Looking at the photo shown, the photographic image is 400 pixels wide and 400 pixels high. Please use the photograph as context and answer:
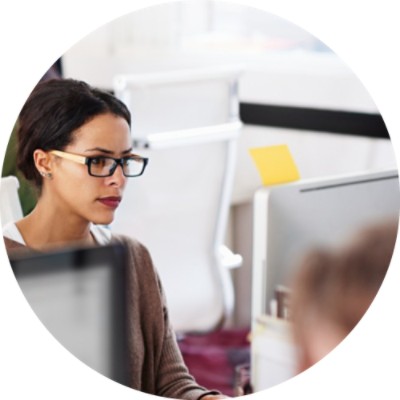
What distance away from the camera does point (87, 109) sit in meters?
0.95

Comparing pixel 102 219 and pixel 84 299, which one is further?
pixel 102 219

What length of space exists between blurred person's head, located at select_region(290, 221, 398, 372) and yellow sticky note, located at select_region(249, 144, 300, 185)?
0.10 m

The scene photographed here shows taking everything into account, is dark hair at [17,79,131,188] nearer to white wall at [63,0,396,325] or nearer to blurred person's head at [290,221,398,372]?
white wall at [63,0,396,325]

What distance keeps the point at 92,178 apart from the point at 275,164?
218mm

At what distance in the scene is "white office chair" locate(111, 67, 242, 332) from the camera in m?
0.99

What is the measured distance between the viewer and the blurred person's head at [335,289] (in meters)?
1.01

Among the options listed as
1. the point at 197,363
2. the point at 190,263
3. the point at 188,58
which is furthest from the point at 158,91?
the point at 197,363

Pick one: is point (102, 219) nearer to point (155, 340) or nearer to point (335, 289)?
point (155, 340)

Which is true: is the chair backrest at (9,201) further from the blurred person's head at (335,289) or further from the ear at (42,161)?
the blurred person's head at (335,289)

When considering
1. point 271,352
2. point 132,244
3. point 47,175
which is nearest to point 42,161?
point 47,175

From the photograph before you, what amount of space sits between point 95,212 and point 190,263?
0.46ft

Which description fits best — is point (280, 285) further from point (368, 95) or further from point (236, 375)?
point (368, 95)

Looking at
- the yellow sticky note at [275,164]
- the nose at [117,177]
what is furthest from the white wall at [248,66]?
the nose at [117,177]

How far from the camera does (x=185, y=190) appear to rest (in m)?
1.04
